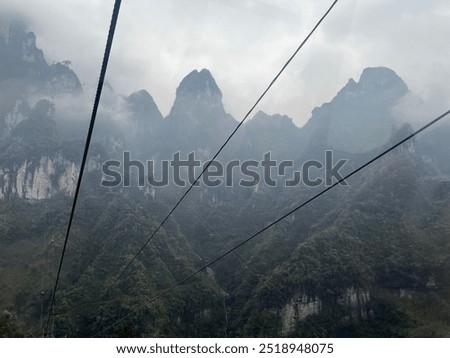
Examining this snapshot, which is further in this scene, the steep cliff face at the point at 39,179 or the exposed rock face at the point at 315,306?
the steep cliff face at the point at 39,179

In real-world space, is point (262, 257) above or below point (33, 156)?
below

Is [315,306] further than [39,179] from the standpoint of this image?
No

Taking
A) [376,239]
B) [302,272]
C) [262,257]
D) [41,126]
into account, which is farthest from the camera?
[41,126]

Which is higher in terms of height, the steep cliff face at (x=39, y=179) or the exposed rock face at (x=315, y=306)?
the steep cliff face at (x=39, y=179)

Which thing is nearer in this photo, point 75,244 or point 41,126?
point 75,244

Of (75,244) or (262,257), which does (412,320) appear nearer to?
(262,257)

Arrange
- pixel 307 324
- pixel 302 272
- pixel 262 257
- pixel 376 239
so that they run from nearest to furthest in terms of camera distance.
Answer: pixel 307 324, pixel 302 272, pixel 376 239, pixel 262 257

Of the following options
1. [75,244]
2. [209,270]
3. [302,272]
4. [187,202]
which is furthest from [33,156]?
[302,272]

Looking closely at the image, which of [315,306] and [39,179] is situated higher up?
[39,179]

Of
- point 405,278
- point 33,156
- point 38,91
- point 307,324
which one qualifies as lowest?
point 307,324

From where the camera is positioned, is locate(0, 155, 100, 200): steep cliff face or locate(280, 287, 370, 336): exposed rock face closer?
locate(280, 287, 370, 336): exposed rock face

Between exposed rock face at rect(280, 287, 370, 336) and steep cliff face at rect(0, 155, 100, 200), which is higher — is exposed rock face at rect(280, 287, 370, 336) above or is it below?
below
